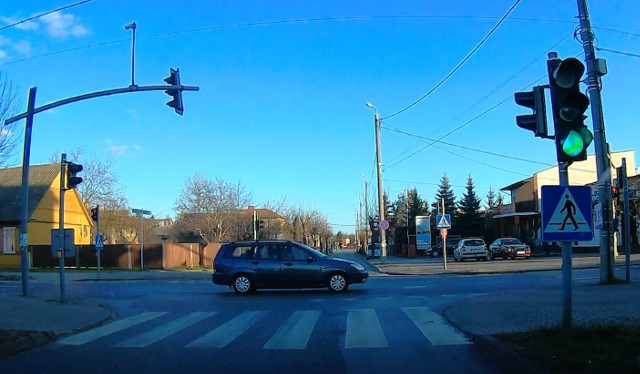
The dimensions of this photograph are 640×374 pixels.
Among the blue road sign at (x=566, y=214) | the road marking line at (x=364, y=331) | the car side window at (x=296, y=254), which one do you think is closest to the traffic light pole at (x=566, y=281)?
the blue road sign at (x=566, y=214)

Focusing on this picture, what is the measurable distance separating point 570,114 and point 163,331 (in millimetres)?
7926

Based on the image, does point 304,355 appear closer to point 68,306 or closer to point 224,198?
point 68,306

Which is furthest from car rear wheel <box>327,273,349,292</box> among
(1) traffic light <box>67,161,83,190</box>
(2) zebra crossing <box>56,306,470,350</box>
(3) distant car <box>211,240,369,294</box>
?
(1) traffic light <box>67,161,83,190</box>

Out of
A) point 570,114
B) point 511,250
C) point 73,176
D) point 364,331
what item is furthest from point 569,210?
point 511,250

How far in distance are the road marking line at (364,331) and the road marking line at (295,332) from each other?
718 millimetres

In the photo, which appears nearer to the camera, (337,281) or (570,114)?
(570,114)

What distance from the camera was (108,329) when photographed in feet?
36.8

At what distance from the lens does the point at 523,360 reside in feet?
22.1

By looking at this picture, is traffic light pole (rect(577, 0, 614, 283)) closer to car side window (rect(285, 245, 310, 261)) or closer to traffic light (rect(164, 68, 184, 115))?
car side window (rect(285, 245, 310, 261))

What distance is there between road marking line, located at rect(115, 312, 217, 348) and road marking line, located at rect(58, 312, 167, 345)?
0.76 m

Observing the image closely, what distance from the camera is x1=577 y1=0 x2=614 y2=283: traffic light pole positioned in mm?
15570

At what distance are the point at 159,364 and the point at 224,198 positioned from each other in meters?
52.6

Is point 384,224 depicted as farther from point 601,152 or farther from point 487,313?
point 487,313

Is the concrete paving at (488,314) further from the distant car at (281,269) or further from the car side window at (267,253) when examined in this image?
the car side window at (267,253)
